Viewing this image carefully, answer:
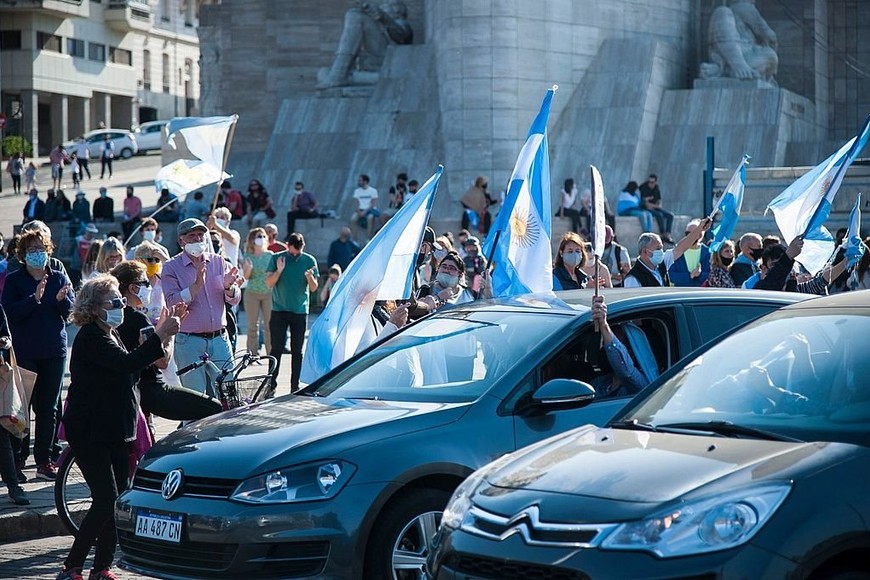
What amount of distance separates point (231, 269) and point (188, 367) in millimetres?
1093

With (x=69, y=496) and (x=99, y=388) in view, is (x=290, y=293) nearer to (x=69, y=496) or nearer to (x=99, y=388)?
(x=69, y=496)

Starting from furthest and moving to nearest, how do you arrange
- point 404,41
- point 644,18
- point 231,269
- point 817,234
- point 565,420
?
1. point 404,41
2. point 644,18
3. point 817,234
4. point 231,269
5. point 565,420

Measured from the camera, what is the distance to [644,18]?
3081 centimetres

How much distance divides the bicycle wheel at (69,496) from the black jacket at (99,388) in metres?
0.95

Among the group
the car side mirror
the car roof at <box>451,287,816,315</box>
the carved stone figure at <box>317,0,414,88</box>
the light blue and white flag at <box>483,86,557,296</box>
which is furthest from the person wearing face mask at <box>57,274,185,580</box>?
the carved stone figure at <box>317,0,414,88</box>

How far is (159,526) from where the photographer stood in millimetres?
6875

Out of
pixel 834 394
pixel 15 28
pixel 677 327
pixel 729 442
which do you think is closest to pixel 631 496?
pixel 729 442

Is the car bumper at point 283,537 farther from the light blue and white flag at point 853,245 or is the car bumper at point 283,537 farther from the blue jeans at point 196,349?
the light blue and white flag at point 853,245

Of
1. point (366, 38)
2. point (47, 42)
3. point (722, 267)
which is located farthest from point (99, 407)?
point (47, 42)

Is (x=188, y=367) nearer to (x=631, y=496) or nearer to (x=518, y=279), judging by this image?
(x=518, y=279)

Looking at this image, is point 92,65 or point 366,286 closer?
point 366,286

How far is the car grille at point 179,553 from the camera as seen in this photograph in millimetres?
6574

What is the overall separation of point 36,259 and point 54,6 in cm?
6794

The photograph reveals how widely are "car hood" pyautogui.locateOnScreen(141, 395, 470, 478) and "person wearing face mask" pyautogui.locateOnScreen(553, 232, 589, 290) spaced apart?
4352 millimetres
